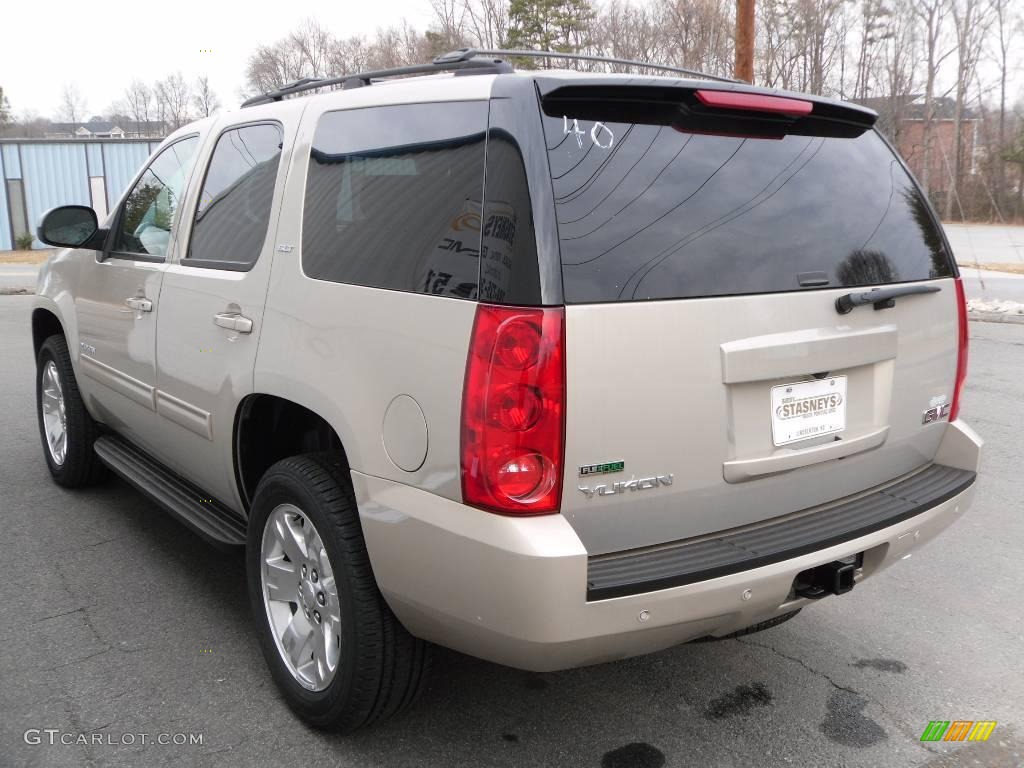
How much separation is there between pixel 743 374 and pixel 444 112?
108cm

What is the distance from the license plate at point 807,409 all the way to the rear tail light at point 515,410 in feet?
2.30

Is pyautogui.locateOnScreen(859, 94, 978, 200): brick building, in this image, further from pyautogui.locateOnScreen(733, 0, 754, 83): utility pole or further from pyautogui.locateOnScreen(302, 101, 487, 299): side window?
pyautogui.locateOnScreen(302, 101, 487, 299): side window

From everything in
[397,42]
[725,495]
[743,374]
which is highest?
[397,42]

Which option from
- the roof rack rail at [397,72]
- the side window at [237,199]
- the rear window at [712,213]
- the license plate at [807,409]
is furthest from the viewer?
the side window at [237,199]

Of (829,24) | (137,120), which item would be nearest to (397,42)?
(829,24)

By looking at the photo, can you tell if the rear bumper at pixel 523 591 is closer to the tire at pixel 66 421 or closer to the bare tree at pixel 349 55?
the tire at pixel 66 421

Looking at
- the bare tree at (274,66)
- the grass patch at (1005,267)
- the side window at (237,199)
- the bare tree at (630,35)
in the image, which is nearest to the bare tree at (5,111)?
the bare tree at (274,66)

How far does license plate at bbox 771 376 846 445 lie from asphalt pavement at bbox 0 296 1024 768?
96cm

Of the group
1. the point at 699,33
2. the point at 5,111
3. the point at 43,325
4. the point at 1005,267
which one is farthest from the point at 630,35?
the point at 5,111

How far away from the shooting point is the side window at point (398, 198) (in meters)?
2.28

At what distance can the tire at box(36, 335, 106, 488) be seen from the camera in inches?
191

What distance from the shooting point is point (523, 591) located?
2062mm

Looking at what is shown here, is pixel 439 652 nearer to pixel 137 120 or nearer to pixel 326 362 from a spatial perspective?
pixel 326 362

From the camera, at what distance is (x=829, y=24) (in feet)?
123
